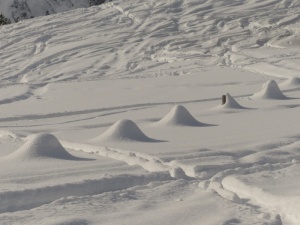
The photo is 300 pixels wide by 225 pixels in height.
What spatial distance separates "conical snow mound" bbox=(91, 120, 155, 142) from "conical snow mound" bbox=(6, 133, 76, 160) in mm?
794

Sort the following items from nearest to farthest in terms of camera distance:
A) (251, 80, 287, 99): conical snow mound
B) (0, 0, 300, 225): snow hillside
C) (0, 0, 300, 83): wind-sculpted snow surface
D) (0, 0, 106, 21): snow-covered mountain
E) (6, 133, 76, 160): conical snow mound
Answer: (0, 0, 300, 225): snow hillside
(6, 133, 76, 160): conical snow mound
(251, 80, 287, 99): conical snow mound
(0, 0, 300, 83): wind-sculpted snow surface
(0, 0, 106, 21): snow-covered mountain

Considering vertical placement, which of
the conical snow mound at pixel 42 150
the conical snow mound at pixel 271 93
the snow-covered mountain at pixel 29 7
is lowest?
the conical snow mound at pixel 271 93

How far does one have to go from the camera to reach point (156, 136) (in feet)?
20.6

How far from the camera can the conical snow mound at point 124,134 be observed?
5934mm

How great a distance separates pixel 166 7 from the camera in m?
26.3

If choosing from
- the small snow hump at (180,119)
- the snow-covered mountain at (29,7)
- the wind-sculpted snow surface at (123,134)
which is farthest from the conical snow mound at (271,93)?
the snow-covered mountain at (29,7)

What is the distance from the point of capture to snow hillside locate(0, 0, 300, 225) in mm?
3688

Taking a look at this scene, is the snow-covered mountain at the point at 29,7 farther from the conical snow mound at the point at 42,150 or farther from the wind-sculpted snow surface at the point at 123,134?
the conical snow mound at the point at 42,150

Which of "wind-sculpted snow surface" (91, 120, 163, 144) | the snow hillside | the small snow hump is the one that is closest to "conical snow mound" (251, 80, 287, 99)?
the snow hillside

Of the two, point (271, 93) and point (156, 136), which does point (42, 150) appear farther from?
point (271, 93)

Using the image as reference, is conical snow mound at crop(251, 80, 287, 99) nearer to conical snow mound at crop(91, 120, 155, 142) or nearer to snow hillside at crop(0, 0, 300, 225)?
snow hillside at crop(0, 0, 300, 225)

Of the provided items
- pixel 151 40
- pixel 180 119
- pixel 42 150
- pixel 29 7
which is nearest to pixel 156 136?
pixel 180 119

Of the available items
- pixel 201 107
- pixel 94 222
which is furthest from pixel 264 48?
pixel 94 222

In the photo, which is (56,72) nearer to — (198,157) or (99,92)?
(99,92)
